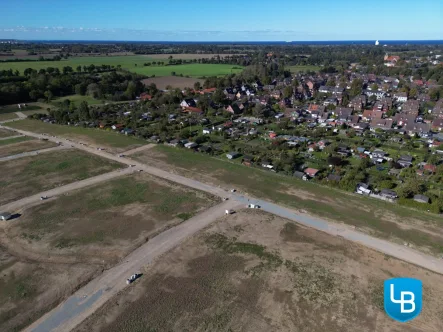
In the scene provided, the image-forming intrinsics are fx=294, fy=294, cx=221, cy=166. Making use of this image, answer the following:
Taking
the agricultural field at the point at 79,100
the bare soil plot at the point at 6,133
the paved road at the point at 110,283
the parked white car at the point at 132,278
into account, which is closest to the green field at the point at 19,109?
the agricultural field at the point at 79,100

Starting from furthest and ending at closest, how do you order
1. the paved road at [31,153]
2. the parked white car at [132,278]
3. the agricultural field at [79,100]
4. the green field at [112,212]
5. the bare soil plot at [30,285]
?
the agricultural field at [79,100], the paved road at [31,153], the green field at [112,212], the parked white car at [132,278], the bare soil plot at [30,285]

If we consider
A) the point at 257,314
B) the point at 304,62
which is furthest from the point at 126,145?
the point at 304,62

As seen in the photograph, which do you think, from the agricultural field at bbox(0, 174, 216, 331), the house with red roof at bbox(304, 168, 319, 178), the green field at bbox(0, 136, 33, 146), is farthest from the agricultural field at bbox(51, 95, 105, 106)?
the house with red roof at bbox(304, 168, 319, 178)

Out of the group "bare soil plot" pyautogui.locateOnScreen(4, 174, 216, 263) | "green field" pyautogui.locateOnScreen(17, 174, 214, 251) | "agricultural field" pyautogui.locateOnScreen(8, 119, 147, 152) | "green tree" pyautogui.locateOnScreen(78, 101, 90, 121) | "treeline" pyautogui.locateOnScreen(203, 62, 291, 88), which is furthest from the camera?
"treeline" pyautogui.locateOnScreen(203, 62, 291, 88)

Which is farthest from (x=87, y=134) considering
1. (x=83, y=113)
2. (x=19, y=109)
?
(x=19, y=109)

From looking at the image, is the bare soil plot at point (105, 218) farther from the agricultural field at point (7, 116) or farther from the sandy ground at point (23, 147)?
the agricultural field at point (7, 116)

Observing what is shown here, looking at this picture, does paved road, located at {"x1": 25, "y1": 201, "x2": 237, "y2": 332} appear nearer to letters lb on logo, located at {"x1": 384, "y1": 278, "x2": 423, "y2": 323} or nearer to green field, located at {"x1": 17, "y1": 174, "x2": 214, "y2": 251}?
green field, located at {"x1": 17, "y1": 174, "x2": 214, "y2": 251}

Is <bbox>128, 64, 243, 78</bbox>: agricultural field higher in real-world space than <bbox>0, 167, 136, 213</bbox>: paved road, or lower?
higher
